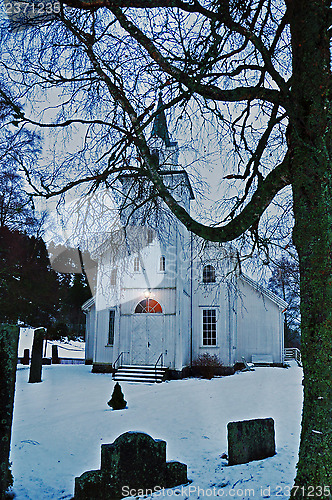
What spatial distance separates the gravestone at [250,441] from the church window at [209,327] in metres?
14.5

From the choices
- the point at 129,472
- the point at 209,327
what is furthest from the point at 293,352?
the point at 129,472

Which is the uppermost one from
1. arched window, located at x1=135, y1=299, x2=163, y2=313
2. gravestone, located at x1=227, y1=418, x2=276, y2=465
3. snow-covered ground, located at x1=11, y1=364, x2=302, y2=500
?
arched window, located at x1=135, y1=299, x2=163, y2=313

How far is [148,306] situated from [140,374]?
3.22 m

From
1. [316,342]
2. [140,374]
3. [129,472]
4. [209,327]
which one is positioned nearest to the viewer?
[316,342]

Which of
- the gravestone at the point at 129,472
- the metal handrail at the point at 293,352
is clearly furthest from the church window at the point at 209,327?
the gravestone at the point at 129,472

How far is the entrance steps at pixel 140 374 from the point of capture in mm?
17516

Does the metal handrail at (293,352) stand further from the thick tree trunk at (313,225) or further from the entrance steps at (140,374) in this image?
the thick tree trunk at (313,225)

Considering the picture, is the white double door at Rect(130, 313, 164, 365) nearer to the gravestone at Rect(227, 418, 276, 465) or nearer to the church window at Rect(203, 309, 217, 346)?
the church window at Rect(203, 309, 217, 346)

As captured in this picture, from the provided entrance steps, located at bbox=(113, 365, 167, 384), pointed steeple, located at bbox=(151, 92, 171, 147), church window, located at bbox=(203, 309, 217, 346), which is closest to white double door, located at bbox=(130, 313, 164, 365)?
entrance steps, located at bbox=(113, 365, 167, 384)

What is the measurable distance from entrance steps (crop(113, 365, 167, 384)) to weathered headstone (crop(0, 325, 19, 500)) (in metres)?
12.5

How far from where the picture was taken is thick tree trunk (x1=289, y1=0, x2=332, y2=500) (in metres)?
3.85

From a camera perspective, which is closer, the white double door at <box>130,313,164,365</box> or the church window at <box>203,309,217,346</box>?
the white double door at <box>130,313,164,365</box>

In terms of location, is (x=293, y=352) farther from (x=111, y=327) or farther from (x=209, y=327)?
(x=111, y=327)

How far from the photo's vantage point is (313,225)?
13.7 feet
